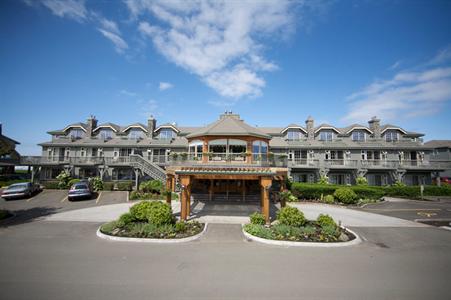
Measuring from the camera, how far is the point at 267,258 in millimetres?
8711

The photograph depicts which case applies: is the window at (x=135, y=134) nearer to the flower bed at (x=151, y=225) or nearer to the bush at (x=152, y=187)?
the bush at (x=152, y=187)

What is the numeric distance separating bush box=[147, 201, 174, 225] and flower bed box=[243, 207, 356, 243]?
Result: 4807mm

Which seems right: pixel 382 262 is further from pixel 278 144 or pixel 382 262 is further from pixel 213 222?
pixel 278 144

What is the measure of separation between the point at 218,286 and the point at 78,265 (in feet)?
18.6

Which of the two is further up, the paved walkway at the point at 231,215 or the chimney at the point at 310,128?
the chimney at the point at 310,128

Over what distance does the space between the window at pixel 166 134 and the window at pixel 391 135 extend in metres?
35.6

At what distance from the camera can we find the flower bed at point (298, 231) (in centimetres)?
1087

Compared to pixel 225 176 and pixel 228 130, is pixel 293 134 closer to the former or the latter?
pixel 228 130

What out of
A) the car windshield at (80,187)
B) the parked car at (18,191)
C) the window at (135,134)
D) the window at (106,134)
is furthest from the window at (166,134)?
the parked car at (18,191)

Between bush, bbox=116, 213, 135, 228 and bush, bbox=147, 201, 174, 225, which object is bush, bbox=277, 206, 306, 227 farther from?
bush, bbox=116, 213, 135, 228

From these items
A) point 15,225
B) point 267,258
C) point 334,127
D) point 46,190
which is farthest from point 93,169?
point 334,127

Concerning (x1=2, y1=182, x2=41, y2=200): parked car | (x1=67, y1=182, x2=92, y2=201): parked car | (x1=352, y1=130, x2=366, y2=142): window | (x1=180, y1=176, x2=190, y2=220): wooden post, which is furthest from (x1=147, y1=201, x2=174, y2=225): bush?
(x1=352, y1=130, x2=366, y2=142): window

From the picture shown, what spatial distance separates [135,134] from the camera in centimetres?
3359

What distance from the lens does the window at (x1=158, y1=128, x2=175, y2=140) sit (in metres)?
33.2
